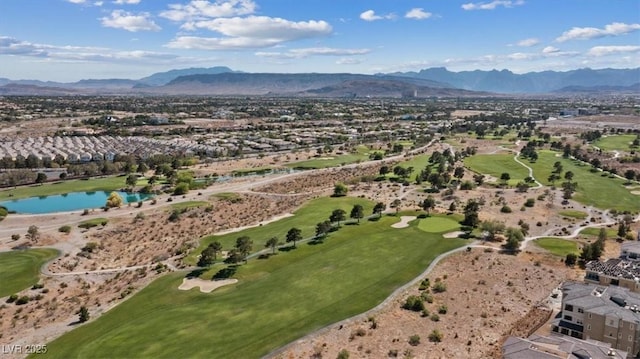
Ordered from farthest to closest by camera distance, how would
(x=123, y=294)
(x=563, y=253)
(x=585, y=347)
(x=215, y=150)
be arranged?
(x=215, y=150), (x=563, y=253), (x=123, y=294), (x=585, y=347)

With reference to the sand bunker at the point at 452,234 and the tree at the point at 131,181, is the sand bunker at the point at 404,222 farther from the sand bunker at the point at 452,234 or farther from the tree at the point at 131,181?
the tree at the point at 131,181

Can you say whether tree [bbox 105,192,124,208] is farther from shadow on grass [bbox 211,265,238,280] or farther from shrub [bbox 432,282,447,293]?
shrub [bbox 432,282,447,293]

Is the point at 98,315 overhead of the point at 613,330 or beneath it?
beneath

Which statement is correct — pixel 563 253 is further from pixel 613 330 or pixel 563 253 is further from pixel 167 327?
pixel 167 327

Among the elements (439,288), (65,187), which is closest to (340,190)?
(439,288)

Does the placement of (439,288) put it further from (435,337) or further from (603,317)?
(603,317)

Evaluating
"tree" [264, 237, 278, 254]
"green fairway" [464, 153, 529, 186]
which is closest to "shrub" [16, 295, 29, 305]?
"tree" [264, 237, 278, 254]

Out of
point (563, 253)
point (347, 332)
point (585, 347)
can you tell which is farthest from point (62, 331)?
point (563, 253)

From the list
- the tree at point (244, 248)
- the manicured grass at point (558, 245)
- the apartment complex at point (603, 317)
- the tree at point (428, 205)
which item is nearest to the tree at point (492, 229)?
the manicured grass at point (558, 245)

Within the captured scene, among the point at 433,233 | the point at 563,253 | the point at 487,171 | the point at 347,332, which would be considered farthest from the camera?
the point at 487,171
